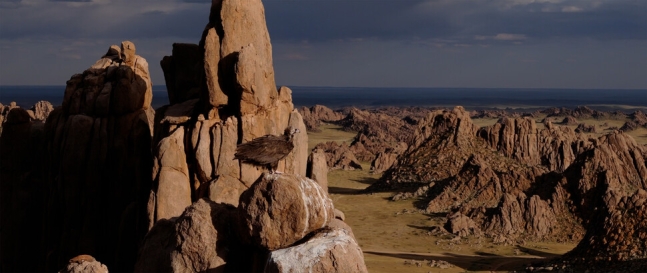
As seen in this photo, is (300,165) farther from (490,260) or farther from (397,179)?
(397,179)

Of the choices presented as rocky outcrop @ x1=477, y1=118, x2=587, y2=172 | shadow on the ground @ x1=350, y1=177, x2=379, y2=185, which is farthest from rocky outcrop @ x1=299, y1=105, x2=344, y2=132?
rocky outcrop @ x1=477, y1=118, x2=587, y2=172

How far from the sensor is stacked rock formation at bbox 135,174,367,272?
15.4 metres

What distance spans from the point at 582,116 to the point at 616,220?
461 feet

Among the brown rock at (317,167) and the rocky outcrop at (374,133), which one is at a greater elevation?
the brown rock at (317,167)

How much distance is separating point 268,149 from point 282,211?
4941 mm

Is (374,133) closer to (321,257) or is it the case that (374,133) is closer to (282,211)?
(282,211)

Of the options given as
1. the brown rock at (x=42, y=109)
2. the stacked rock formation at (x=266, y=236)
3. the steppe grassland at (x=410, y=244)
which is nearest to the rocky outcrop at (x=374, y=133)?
the steppe grassland at (x=410, y=244)

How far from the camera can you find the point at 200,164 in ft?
78.3

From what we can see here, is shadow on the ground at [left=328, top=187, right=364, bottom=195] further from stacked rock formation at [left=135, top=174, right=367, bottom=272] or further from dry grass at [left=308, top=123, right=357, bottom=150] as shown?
stacked rock formation at [left=135, top=174, right=367, bottom=272]

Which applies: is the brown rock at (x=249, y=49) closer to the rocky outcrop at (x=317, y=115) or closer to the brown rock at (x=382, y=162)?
the brown rock at (x=382, y=162)

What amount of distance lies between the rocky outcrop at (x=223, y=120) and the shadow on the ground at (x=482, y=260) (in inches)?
593

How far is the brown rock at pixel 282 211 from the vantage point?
16.7 meters

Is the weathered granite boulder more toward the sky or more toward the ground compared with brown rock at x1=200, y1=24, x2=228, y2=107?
more toward the ground

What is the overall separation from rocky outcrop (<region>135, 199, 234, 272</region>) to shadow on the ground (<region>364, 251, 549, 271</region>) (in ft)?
72.0
